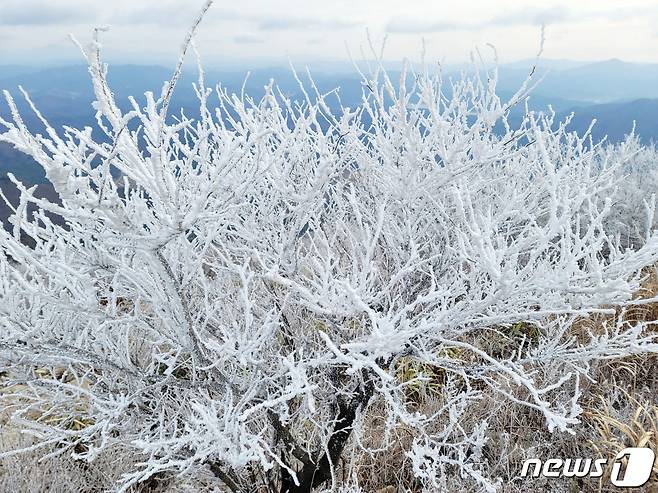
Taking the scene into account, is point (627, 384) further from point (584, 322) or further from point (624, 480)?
point (624, 480)

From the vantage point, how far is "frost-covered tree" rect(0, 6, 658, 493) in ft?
5.81

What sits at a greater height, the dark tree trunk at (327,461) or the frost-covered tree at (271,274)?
the frost-covered tree at (271,274)

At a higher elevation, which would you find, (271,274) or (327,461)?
(271,274)

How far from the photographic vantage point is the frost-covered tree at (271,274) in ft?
5.81

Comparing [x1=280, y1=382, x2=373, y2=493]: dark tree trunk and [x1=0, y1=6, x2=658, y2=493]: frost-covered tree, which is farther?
[x1=280, y1=382, x2=373, y2=493]: dark tree trunk

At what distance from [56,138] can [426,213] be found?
190 cm

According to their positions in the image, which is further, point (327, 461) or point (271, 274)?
point (327, 461)

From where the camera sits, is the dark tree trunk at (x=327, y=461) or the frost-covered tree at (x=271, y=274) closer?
the frost-covered tree at (x=271, y=274)

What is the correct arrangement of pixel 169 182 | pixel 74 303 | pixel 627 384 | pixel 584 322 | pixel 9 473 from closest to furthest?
pixel 169 182 < pixel 74 303 < pixel 9 473 < pixel 627 384 < pixel 584 322

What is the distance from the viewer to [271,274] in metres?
1.71

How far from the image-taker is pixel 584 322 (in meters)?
5.24

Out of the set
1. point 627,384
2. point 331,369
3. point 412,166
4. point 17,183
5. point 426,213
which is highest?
point 17,183

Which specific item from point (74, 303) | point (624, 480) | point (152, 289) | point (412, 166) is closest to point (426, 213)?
point (412, 166)

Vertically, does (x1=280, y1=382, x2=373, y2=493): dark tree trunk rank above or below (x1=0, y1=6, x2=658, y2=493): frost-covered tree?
below
